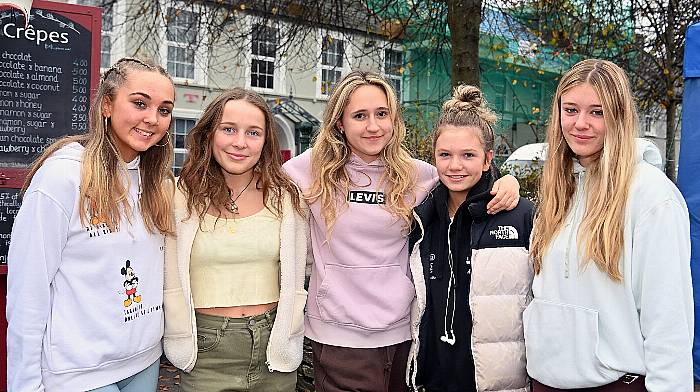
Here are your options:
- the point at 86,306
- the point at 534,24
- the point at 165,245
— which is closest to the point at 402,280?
the point at 165,245

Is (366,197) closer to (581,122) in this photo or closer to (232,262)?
(232,262)

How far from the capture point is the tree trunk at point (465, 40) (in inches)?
313

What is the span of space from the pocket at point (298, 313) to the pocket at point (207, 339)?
36 centimetres

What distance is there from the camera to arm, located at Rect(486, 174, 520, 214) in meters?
3.00

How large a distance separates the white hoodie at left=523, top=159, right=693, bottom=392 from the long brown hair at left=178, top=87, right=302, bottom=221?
50.7 inches

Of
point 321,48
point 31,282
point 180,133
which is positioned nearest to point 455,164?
point 31,282

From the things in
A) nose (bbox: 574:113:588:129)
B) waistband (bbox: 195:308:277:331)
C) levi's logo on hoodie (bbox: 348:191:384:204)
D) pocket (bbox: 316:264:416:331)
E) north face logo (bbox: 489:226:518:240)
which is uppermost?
nose (bbox: 574:113:588:129)

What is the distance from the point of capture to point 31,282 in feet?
7.76

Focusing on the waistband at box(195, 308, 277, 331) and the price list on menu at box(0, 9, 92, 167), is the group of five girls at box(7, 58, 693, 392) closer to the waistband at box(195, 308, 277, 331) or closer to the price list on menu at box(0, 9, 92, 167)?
the waistband at box(195, 308, 277, 331)

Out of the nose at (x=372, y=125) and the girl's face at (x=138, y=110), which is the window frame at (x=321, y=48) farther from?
the girl's face at (x=138, y=110)

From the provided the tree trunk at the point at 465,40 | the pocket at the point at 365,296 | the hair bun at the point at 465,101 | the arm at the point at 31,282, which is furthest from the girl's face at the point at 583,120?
the tree trunk at the point at 465,40

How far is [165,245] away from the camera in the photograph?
294 cm

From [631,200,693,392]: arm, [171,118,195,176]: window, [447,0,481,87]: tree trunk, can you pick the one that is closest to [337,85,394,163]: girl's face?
[631,200,693,392]: arm

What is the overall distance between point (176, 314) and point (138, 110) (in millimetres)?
928
